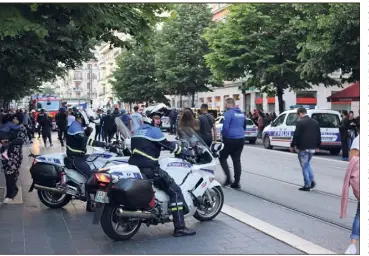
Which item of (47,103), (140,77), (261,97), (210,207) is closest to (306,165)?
(210,207)

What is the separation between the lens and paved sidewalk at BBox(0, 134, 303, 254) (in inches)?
232

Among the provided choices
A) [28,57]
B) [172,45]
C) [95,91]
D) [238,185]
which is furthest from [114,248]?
[95,91]

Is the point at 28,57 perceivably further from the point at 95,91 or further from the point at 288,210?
the point at 95,91

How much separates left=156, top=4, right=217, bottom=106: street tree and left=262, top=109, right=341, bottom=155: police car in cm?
2043

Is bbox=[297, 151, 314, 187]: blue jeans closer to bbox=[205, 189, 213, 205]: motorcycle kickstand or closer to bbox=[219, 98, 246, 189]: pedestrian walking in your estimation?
bbox=[219, 98, 246, 189]: pedestrian walking

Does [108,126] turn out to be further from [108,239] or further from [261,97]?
[261,97]

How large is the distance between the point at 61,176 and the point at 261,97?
1369 inches

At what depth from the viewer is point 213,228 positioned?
7035 millimetres

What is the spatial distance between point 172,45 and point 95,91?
83188mm

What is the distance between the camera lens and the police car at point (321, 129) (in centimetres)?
1891

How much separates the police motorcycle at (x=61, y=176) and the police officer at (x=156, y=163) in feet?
4.63

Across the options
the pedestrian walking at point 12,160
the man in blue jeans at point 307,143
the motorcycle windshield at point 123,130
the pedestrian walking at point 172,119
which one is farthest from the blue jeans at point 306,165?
the pedestrian walking at point 172,119

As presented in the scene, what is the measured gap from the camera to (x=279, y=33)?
88.8 ft

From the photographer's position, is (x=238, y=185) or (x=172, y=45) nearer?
(x=238, y=185)
